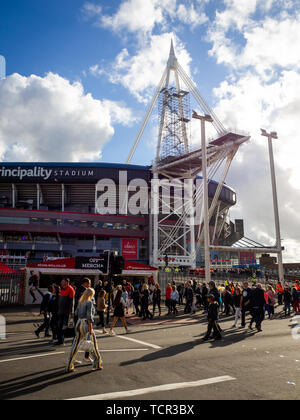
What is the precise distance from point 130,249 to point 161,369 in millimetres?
50128

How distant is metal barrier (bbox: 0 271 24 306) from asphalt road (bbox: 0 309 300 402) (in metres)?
8.44

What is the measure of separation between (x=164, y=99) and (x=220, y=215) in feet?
110

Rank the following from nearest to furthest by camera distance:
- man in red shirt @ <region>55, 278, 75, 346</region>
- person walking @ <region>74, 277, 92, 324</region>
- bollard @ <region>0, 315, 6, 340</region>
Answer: person walking @ <region>74, 277, 92, 324</region>
man in red shirt @ <region>55, 278, 75, 346</region>
bollard @ <region>0, 315, 6, 340</region>

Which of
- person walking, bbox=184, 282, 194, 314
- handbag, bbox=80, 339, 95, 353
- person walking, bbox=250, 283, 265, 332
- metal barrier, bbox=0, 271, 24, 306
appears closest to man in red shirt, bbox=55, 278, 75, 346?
handbag, bbox=80, 339, 95, 353

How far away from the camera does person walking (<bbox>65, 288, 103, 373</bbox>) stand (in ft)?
20.6

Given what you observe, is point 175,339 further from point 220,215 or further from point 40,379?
point 220,215

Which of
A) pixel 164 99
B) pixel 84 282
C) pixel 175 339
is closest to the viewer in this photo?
pixel 84 282

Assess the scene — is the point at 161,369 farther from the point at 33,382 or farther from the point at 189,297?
the point at 189,297

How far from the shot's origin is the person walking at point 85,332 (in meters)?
6.29

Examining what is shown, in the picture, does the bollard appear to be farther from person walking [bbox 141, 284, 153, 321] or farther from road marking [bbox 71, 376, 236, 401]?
road marking [bbox 71, 376, 236, 401]

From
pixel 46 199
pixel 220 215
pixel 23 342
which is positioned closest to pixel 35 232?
pixel 46 199

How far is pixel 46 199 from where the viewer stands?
60531 mm

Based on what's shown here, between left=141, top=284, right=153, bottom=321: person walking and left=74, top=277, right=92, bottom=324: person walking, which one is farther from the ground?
left=74, top=277, right=92, bottom=324: person walking

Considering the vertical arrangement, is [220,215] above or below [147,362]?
above
